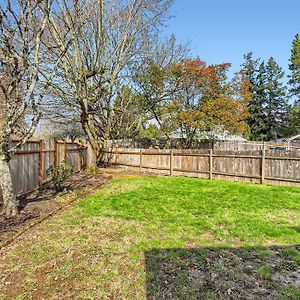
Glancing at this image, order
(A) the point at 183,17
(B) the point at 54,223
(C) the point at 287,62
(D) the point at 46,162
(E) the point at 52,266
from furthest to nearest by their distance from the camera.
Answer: (C) the point at 287,62 < (A) the point at 183,17 < (D) the point at 46,162 < (B) the point at 54,223 < (E) the point at 52,266

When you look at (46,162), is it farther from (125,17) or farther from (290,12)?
(290,12)

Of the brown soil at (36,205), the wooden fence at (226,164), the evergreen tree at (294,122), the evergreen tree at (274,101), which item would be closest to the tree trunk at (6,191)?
the brown soil at (36,205)

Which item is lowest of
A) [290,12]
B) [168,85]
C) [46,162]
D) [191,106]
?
[46,162]

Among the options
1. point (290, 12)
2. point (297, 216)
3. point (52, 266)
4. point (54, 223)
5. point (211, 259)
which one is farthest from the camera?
point (290, 12)

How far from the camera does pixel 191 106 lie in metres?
16.8

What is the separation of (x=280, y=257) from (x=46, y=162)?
6.73m

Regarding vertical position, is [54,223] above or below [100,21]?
below

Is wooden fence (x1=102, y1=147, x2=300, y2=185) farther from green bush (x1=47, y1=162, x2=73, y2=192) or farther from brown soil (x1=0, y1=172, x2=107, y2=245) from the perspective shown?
green bush (x1=47, y1=162, x2=73, y2=192)

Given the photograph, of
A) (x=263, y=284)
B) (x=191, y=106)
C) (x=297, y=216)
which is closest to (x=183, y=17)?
(x=191, y=106)

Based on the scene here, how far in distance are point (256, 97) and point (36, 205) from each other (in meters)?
36.6

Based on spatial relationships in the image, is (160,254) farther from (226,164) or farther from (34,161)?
(226,164)

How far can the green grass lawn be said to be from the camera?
291 cm

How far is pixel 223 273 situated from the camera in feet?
10.7

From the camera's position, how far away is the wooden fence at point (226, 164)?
918cm
